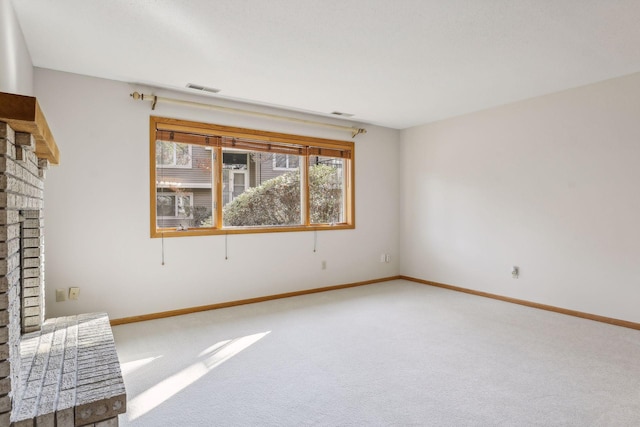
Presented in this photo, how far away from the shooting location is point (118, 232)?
3.66 m

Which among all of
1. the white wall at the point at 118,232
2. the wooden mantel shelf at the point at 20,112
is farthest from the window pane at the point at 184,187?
the wooden mantel shelf at the point at 20,112

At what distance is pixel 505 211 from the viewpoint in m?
4.57

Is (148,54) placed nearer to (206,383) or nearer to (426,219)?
(206,383)

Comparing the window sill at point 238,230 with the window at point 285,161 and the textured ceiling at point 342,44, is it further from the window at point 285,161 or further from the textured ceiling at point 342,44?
the textured ceiling at point 342,44

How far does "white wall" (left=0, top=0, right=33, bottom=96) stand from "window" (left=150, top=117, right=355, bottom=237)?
3.95ft

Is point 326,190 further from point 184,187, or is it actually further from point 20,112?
point 20,112

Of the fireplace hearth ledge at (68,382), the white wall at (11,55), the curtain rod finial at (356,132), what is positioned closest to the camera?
the fireplace hearth ledge at (68,382)

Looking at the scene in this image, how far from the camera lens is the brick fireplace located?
1.46 meters

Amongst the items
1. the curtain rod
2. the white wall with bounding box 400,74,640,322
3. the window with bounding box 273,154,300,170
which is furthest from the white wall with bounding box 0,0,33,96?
the white wall with bounding box 400,74,640,322

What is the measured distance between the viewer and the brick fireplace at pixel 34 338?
1.46 metres

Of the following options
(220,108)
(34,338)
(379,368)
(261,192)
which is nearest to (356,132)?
(261,192)

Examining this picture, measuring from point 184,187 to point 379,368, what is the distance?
2712 mm

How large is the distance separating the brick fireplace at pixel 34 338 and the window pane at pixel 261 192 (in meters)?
2.02

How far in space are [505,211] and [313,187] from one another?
240 centimetres
